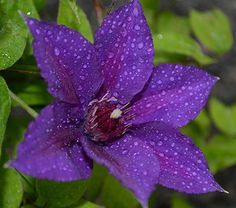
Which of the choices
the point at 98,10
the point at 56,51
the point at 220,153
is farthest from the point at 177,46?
the point at 56,51

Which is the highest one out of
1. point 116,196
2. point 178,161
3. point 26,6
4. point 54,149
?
point 26,6

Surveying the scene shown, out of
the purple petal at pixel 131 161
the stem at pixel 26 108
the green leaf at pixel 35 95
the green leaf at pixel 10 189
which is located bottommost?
the green leaf at pixel 10 189

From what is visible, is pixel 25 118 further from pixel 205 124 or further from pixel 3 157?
pixel 205 124

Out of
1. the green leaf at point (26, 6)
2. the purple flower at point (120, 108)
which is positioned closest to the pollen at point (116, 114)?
the purple flower at point (120, 108)

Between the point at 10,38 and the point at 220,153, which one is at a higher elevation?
the point at 10,38

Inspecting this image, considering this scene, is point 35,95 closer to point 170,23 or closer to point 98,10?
point 98,10

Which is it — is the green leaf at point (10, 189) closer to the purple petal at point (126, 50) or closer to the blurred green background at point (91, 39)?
the blurred green background at point (91, 39)
